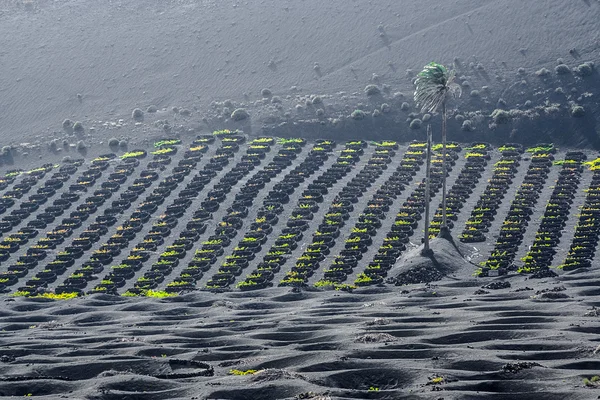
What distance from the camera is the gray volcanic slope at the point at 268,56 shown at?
119562 mm

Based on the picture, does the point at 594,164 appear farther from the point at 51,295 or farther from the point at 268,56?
the point at 268,56

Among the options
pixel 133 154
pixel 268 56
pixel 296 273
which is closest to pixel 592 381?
pixel 296 273

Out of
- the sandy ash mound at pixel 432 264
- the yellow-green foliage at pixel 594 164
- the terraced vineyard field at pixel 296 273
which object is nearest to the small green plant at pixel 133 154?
the terraced vineyard field at pixel 296 273

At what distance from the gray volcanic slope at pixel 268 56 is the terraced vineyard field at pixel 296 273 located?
1485cm

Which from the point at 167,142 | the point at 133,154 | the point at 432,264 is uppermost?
the point at 167,142

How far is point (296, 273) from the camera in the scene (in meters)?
73.9

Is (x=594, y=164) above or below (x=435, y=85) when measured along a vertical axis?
below

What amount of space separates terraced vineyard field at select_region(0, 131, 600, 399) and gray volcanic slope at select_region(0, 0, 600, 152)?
14846 mm

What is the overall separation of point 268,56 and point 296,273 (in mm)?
65047

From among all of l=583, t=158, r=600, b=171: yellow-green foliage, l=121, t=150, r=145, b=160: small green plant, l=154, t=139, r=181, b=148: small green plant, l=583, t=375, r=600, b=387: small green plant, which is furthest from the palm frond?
l=583, t=375, r=600, b=387: small green plant

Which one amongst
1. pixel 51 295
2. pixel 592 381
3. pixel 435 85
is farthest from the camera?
pixel 435 85

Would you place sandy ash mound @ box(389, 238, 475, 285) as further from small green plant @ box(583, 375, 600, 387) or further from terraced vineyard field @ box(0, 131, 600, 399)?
small green plant @ box(583, 375, 600, 387)

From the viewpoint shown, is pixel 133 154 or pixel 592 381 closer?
pixel 592 381

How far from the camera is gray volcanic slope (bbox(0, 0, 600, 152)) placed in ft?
392
